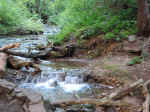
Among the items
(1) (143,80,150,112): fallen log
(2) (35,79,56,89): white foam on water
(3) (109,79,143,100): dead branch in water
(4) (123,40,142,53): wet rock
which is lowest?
(2) (35,79,56,89): white foam on water

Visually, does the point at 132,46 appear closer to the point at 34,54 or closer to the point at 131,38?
the point at 131,38

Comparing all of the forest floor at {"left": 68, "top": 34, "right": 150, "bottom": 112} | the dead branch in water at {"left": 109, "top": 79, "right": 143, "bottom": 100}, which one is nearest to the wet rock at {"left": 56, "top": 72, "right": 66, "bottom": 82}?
the forest floor at {"left": 68, "top": 34, "right": 150, "bottom": 112}

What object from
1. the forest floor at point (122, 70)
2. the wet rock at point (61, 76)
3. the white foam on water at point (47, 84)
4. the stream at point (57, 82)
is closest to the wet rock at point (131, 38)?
the forest floor at point (122, 70)

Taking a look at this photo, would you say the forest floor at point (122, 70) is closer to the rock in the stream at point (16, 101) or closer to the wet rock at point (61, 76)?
the wet rock at point (61, 76)

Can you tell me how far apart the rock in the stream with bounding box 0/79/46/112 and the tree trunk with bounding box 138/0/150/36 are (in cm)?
605

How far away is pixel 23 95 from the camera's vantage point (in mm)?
3166

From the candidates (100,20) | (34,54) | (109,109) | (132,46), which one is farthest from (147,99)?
(100,20)

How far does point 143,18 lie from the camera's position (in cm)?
720

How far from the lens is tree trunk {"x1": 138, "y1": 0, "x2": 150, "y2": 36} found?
705cm

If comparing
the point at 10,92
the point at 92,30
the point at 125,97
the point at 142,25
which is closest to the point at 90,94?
the point at 125,97

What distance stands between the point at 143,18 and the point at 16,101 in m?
6.47

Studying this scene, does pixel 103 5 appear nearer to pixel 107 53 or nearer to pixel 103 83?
pixel 107 53

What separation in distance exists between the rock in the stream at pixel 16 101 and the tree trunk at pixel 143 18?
238 inches

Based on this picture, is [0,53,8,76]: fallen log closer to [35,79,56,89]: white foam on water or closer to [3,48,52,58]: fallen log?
[35,79,56,89]: white foam on water
